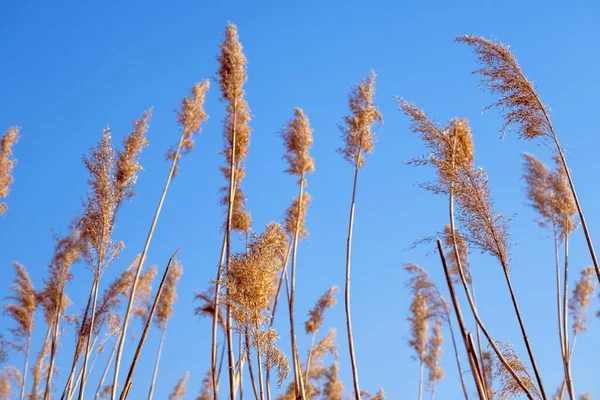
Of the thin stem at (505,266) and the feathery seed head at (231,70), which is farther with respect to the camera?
the feathery seed head at (231,70)

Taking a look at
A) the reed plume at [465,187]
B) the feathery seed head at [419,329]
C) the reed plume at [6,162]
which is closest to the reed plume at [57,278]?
the reed plume at [6,162]

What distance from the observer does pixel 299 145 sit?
21.9 feet

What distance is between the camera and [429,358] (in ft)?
31.3

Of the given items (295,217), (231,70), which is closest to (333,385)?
(295,217)

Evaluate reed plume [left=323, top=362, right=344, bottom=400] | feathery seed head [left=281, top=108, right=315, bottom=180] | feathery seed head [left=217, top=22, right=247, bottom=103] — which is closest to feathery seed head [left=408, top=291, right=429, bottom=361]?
reed plume [left=323, top=362, right=344, bottom=400]

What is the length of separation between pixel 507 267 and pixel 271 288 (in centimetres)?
161

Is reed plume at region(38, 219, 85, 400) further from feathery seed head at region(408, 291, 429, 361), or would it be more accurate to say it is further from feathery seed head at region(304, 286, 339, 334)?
feathery seed head at region(408, 291, 429, 361)

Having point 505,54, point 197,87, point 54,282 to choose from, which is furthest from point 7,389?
point 505,54

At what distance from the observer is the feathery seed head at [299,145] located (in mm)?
6648

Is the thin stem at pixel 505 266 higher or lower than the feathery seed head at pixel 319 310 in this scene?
lower

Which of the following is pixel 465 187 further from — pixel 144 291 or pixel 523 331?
pixel 144 291

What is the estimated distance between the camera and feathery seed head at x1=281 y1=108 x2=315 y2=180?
6.65 meters

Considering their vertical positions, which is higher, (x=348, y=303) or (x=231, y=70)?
(x=231, y=70)

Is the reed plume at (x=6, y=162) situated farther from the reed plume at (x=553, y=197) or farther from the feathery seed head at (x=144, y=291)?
the reed plume at (x=553, y=197)
